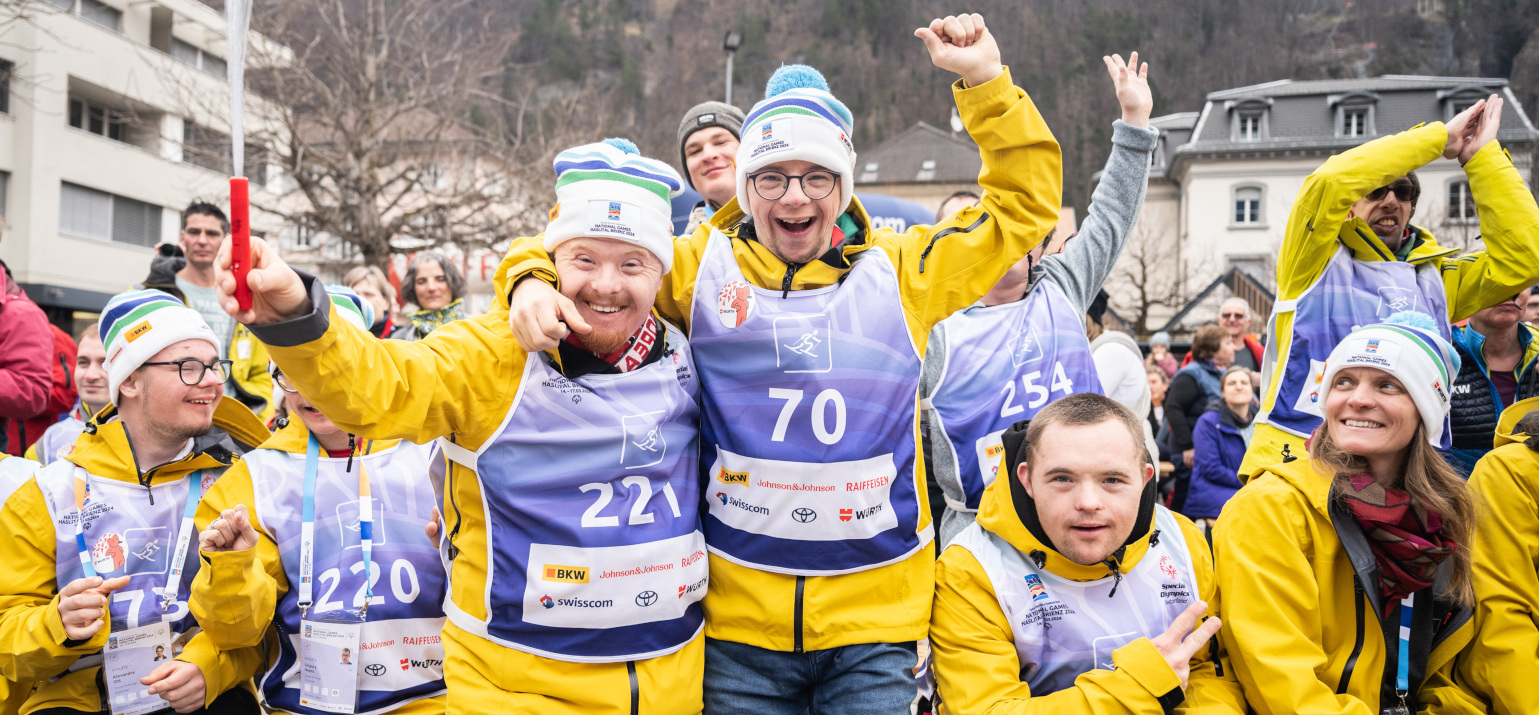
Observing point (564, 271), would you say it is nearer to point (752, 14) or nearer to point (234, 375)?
point (234, 375)

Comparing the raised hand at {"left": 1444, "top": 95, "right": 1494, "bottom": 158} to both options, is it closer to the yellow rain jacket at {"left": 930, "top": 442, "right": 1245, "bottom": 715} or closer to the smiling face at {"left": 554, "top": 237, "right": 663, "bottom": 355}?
the yellow rain jacket at {"left": 930, "top": 442, "right": 1245, "bottom": 715}

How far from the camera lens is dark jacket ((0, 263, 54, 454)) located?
4.61 meters

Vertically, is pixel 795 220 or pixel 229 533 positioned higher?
pixel 795 220

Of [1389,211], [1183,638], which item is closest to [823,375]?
[1183,638]

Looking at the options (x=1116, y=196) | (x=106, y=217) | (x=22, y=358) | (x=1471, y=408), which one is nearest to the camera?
(x=1116, y=196)

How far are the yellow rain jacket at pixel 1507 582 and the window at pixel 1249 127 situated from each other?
46065 millimetres

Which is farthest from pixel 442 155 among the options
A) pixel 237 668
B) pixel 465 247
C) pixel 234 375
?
pixel 237 668

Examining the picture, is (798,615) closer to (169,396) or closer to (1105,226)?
(1105,226)

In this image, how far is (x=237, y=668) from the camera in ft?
10.3

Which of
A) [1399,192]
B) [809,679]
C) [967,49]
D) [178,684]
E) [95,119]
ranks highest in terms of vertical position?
[95,119]

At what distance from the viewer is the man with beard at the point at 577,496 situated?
2.36 metres

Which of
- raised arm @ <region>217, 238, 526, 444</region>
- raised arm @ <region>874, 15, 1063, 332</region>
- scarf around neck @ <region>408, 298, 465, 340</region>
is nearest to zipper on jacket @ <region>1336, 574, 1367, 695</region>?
raised arm @ <region>874, 15, 1063, 332</region>

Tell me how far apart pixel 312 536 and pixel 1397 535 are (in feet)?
10.6

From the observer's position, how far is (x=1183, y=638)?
8.58 feet
